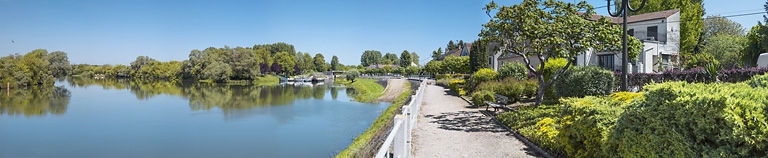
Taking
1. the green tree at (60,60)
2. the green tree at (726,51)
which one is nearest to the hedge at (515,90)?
the green tree at (726,51)

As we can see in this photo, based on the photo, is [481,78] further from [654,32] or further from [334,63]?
[334,63]

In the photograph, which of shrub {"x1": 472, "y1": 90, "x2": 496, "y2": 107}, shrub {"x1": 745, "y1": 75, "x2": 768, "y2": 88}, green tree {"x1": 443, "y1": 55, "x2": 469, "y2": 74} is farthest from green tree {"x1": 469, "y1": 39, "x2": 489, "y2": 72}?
shrub {"x1": 745, "y1": 75, "x2": 768, "y2": 88}

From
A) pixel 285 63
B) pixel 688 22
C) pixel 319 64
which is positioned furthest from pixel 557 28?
pixel 319 64

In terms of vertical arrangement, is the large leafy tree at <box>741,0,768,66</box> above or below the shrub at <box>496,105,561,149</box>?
above

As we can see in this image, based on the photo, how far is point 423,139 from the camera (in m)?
9.80

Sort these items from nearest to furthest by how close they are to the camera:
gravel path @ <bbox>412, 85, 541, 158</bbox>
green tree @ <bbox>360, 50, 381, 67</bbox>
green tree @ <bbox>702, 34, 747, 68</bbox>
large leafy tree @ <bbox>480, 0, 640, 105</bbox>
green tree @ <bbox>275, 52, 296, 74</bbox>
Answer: gravel path @ <bbox>412, 85, 541, 158</bbox>
large leafy tree @ <bbox>480, 0, 640, 105</bbox>
green tree @ <bbox>702, 34, 747, 68</bbox>
green tree @ <bbox>275, 52, 296, 74</bbox>
green tree @ <bbox>360, 50, 381, 67</bbox>

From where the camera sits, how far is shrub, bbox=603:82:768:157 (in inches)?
146

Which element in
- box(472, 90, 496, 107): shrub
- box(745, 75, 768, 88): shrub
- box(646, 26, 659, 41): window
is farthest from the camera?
box(646, 26, 659, 41): window

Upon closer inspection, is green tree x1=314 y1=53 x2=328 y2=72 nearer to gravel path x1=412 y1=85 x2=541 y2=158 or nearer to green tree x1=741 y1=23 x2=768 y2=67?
green tree x1=741 y1=23 x2=768 y2=67

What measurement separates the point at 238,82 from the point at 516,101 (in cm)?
7294

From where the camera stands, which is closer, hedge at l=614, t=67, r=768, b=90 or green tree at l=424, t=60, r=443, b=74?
hedge at l=614, t=67, r=768, b=90

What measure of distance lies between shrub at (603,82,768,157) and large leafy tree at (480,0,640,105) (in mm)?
8427

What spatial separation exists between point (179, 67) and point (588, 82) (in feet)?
332

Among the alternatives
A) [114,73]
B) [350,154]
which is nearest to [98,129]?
[350,154]
